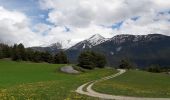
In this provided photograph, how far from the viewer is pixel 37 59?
200m

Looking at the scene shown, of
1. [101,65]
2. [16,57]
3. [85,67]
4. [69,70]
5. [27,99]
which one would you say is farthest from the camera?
[16,57]

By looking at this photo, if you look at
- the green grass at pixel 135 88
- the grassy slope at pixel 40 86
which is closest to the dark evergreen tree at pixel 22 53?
the grassy slope at pixel 40 86

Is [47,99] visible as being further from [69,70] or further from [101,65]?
[101,65]

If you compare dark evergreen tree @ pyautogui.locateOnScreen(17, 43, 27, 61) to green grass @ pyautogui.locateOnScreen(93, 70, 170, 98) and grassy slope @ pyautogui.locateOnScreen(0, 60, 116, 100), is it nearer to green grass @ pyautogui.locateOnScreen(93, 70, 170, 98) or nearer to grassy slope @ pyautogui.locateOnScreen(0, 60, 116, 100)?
grassy slope @ pyautogui.locateOnScreen(0, 60, 116, 100)

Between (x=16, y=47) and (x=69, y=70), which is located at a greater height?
(x=16, y=47)

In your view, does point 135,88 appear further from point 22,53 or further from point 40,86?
point 22,53

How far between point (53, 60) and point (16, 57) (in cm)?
2061

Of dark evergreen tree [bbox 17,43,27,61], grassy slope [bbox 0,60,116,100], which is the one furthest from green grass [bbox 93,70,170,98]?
dark evergreen tree [bbox 17,43,27,61]

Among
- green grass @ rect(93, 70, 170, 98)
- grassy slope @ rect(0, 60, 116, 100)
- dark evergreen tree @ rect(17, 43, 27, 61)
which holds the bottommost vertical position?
green grass @ rect(93, 70, 170, 98)

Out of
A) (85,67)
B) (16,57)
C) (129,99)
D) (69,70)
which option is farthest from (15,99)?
(16,57)

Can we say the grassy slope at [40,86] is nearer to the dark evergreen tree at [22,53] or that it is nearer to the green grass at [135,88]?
the green grass at [135,88]

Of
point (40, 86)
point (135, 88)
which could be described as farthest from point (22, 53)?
point (40, 86)

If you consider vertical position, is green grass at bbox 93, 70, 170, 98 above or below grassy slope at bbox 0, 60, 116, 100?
below

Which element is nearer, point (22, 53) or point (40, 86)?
point (40, 86)
